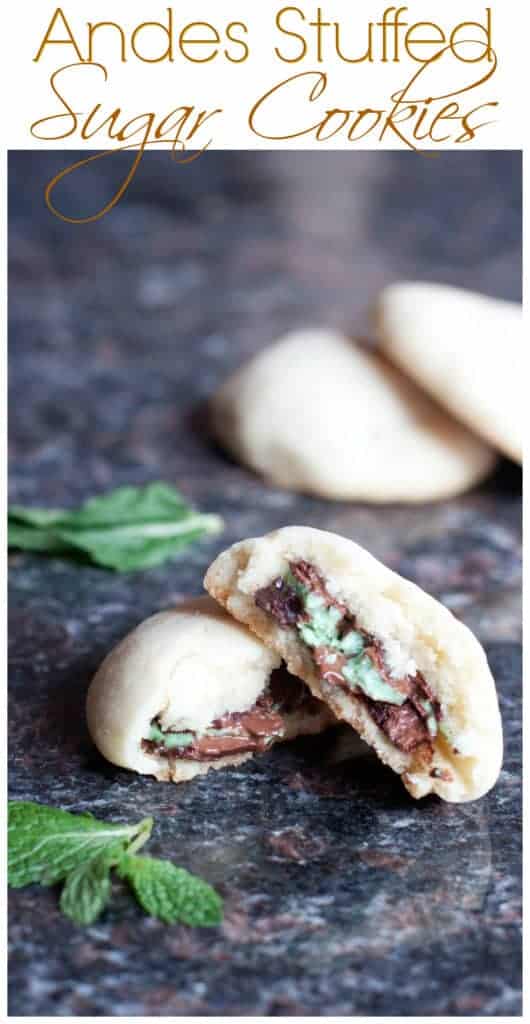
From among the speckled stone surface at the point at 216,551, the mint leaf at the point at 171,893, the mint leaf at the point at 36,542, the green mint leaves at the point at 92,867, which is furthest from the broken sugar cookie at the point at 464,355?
the mint leaf at the point at 171,893

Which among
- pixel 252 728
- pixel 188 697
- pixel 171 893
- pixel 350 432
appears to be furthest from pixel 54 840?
pixel 350 432

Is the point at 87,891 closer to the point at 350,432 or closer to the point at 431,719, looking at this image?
the point at 431,719

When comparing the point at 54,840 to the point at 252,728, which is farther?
the point at 252,728

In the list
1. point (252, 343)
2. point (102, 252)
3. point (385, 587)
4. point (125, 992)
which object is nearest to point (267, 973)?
point (125, 992)

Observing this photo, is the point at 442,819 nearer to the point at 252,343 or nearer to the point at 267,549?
the point at 267,549

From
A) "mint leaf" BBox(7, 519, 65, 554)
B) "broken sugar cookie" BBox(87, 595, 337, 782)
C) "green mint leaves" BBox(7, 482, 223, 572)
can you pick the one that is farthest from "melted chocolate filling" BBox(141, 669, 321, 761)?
"mint leaf" BBox(7, 519, 65, 554)

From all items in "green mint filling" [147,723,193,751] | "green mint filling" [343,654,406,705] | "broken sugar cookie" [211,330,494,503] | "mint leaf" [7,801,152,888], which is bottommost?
"mint leaf" [7,801,152,888]

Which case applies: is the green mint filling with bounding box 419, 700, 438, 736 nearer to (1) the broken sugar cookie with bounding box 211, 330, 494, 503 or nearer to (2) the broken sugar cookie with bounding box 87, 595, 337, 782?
(2) the broken sugar cookie with bounding box 87, 595, 337, 782

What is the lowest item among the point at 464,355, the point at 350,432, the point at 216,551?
the point at 216,551
